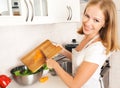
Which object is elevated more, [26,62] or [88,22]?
[88,22]

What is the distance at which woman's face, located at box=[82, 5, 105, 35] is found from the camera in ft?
3.50

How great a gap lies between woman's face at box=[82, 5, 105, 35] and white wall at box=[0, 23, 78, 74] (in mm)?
656

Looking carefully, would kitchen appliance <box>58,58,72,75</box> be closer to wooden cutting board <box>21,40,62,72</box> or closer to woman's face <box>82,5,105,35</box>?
wooden cutting board <box>21,40,62,72</box>

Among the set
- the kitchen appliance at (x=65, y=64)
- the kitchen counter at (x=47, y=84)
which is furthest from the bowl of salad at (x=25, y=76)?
the kitchen appliance at (x=65, y=64)

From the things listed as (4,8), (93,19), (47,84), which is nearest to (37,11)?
(4,8)

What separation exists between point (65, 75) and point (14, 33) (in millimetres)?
643

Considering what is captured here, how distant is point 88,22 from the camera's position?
3.63 ft

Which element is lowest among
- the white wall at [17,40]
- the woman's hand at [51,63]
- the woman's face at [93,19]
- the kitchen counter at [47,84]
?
the kitchen counter at [47,84]

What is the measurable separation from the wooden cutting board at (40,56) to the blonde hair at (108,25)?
0.35 m

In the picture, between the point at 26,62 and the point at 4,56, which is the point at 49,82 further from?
the point at 4,56

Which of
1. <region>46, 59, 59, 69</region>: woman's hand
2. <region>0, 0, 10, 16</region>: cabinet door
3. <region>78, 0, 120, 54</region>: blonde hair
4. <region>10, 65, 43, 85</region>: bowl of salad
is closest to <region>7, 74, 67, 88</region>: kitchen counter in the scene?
<region>10, 65, 43, 85</region>: bowl of salad

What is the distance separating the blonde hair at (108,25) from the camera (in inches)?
42.2

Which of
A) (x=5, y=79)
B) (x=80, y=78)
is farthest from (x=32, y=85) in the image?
(x=80, y=78)

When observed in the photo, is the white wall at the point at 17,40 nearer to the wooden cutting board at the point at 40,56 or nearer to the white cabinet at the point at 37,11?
the wooden cutting board at the point at 40,56
